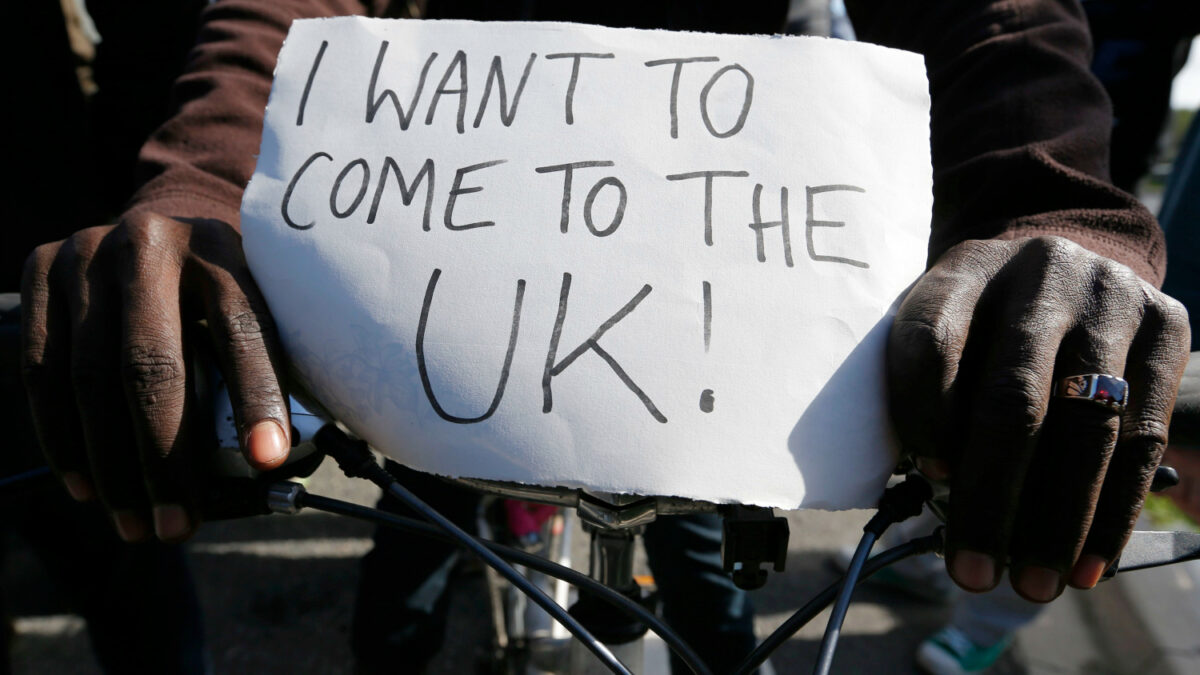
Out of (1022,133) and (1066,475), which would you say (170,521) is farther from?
(1022,133)

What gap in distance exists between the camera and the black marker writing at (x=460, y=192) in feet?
2.11

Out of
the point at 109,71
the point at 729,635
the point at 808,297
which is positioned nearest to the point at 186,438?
the point at 808,297

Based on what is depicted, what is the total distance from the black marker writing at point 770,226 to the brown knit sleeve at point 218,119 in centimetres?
58

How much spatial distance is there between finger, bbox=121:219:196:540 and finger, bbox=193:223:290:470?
31 mm

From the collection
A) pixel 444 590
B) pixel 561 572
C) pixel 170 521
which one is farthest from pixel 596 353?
pixel 444 590

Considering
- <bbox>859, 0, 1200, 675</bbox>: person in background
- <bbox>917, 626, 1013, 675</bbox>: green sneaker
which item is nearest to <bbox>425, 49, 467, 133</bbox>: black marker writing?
<bbox>859, 0, 1200, 675</bbox>: person in background

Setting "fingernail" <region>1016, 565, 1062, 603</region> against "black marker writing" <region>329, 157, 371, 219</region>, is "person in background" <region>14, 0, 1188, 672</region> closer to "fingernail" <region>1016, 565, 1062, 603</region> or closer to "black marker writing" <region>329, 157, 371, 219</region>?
"fingernail" <region>1016, 565, 1062, 603</region>

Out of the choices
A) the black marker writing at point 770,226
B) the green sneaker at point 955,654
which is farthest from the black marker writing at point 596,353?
the green sneaker at point 955,654

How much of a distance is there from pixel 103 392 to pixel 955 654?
2125 millimetres

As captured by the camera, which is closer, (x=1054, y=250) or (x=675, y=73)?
A: (x=1054, y=250)

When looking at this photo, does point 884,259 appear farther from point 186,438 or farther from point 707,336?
point 186,438

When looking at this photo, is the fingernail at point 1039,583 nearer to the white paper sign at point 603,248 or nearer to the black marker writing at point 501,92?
the white paper sign at point 603,248

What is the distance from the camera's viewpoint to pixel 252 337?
2.09 ft

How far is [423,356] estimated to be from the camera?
0.62 metres
